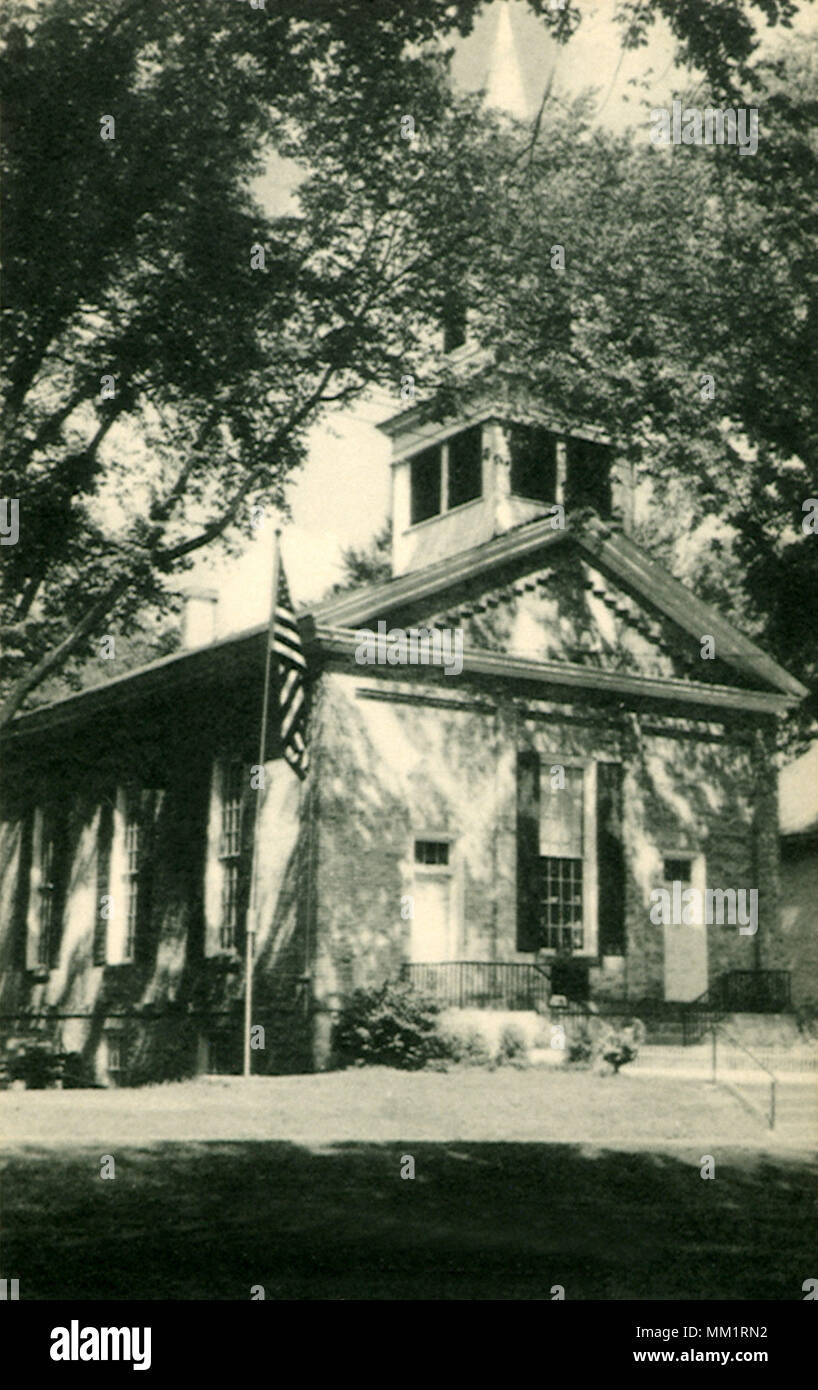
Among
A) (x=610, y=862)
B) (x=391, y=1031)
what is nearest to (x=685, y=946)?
(x=610, y=862)

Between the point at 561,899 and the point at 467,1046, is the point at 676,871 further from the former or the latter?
the point at 467,1046

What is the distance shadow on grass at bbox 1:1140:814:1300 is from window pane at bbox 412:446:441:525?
11832mm

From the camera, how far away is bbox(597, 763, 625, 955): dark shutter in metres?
16.7

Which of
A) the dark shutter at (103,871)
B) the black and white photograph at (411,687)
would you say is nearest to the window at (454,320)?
the black and white photograph at (411,687)

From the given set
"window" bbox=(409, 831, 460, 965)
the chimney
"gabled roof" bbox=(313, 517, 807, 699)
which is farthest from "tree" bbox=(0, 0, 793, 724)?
"window" bbox=(409, 831, 460, 965)

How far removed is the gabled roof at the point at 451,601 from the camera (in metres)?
16.2

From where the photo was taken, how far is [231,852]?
58.4ft

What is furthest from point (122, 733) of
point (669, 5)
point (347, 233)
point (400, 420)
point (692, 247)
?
point (669, 5)

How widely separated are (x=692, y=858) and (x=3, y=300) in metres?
9.53

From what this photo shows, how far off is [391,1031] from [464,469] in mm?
8425

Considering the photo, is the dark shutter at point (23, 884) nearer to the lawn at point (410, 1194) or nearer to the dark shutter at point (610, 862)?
the lawn at point (410, 1194)

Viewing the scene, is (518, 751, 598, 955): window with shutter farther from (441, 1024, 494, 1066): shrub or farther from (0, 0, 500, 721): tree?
(0, 0, 500, 721): tree

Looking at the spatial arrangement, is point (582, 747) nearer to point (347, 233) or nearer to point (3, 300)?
point (347, 233)

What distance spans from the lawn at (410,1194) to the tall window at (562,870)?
483cm
